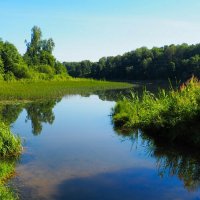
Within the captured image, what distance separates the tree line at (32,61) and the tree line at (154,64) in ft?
109

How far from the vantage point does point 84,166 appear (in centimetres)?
1320

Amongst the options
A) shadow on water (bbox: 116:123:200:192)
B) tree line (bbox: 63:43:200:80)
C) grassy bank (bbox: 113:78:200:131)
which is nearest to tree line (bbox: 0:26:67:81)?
tree line (bbox: 63:43:200:80)

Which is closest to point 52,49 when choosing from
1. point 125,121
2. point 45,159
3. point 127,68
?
point 127,68

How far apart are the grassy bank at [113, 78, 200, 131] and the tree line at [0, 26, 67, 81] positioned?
118 ft

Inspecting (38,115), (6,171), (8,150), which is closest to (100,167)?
(6,171)

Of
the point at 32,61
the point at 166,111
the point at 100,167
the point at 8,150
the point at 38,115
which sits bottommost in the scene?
the point at 100,167

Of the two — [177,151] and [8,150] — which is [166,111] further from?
[8,150]

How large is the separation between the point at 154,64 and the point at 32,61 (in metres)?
47.8

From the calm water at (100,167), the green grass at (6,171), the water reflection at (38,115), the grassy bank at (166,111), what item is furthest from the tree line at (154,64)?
the green grass at (6,171)

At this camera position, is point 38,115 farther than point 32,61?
No

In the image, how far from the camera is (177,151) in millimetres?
14727

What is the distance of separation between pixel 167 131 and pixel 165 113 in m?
0.82

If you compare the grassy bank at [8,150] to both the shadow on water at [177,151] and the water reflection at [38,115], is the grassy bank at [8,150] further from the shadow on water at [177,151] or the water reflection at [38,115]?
the water reflection at [38,115]

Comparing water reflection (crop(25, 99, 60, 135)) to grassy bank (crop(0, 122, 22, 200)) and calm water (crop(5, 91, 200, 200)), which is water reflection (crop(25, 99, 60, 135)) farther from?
grassy bank (crop(0, 122, 22, 200))
